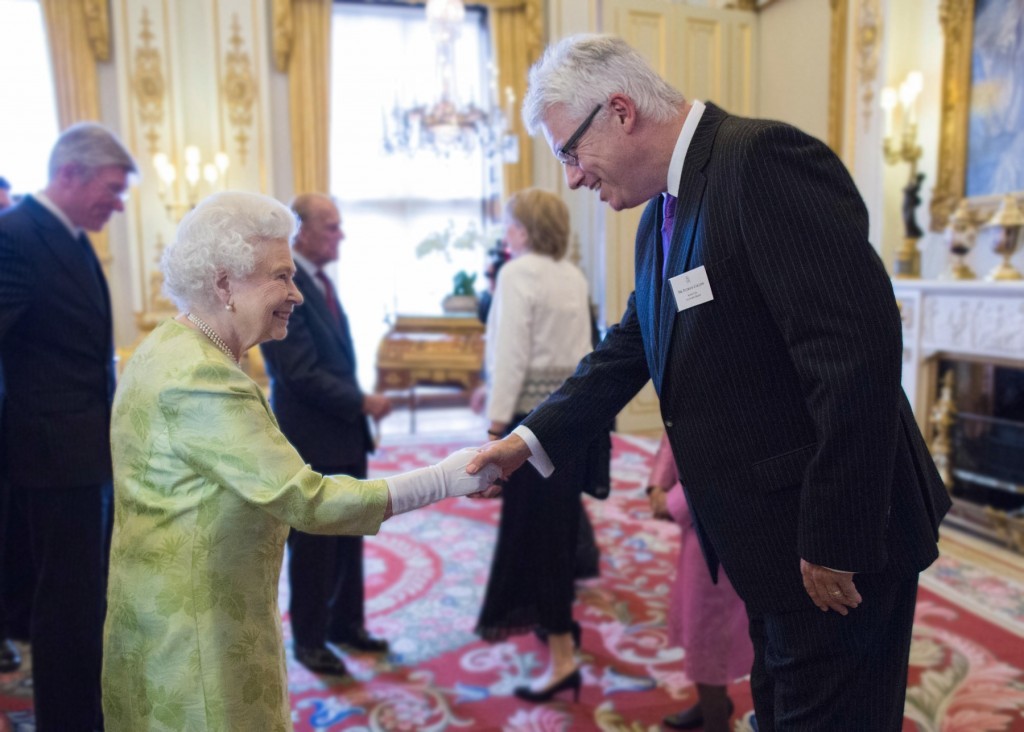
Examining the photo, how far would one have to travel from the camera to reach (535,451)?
1.80m

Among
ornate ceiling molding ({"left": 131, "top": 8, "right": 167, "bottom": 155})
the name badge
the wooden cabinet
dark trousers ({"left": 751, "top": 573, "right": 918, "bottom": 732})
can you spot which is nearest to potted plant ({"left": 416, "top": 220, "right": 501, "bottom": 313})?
the wooden cabinet

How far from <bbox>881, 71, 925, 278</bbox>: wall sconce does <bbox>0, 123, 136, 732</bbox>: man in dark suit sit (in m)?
4.59

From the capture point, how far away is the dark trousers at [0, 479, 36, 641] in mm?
2971

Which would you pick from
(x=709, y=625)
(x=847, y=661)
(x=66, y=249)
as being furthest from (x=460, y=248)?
(x=847, y=661)

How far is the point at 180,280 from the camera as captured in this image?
1.47m

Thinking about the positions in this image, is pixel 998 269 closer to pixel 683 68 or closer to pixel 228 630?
pixel 683 68

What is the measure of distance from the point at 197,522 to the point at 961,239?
4658mm

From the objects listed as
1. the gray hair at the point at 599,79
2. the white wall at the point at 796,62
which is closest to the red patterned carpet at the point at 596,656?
the gray hair at the point at 599,79

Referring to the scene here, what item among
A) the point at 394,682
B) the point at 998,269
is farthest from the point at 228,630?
the point at 998,269

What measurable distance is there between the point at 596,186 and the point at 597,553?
2585 millimetres

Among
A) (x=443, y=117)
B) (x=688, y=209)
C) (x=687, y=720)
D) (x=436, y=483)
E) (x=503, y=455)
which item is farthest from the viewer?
(x=443, y=117)

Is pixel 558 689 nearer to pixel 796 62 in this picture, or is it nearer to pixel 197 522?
pixel 197 522

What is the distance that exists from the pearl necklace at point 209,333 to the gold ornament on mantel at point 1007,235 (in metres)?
4.16

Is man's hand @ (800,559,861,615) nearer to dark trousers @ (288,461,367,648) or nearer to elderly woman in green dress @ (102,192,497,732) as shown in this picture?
elderly woman in green dress @ (102,192,497,732)
